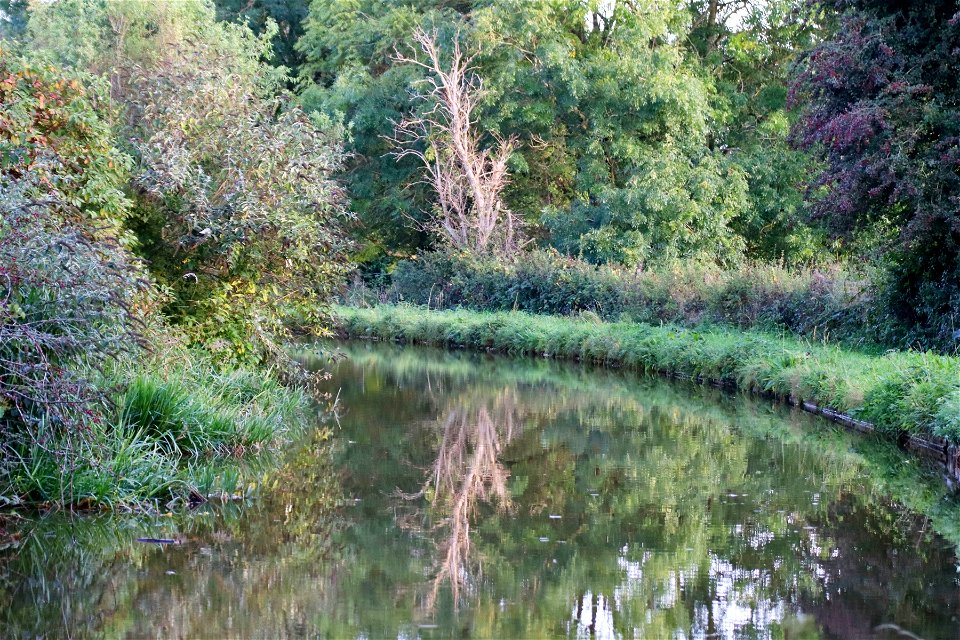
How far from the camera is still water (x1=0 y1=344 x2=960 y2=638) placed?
622 centimetres

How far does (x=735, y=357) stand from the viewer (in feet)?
63.5

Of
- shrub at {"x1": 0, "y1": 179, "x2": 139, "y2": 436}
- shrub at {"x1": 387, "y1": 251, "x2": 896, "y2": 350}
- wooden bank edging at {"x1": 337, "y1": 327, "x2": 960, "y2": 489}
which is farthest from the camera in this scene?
shrub at {"x1": 387, "y1": 251, "x2": 896, "y2": 350}

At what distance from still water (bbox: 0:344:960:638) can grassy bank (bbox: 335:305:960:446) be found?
70 centimetres

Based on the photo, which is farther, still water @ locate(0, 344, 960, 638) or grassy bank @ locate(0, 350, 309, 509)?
grassy bank @ locate(0, 350, 309, 509)

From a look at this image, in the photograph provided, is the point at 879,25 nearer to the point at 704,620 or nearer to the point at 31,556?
the point at 704,620

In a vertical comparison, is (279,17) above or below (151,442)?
above

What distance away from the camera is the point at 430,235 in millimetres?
41156

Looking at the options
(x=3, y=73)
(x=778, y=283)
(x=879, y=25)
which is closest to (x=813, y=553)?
(x=3, y=73)

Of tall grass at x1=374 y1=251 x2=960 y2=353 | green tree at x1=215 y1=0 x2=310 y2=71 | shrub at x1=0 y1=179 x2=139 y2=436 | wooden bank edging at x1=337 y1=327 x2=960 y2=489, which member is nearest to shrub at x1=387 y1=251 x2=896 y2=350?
tall grass at x1=374 y1=251 x2=960 y2=353

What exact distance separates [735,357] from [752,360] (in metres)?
0.80

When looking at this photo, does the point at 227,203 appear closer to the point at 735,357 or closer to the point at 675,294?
the point at 735,357

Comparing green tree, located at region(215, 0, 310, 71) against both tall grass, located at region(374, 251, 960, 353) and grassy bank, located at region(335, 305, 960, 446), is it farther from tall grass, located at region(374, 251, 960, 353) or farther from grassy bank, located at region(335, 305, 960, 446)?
grassy bank, located at region(335, 305, 960, 446)

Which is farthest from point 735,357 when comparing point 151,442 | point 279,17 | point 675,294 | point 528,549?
point 279,17

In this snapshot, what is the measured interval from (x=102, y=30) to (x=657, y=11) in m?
18.6
